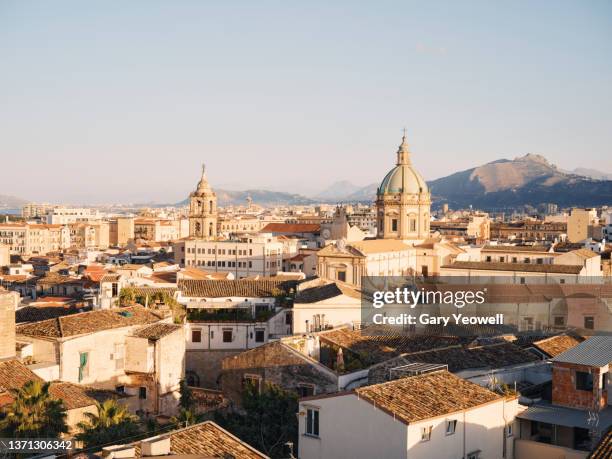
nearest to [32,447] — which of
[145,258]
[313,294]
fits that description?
[313,294]

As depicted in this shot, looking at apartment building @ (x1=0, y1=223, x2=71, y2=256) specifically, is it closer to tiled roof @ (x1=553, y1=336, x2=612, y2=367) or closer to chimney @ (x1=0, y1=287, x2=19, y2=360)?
chimney @ (x1=0, y1=287, x2=19, y2=360)

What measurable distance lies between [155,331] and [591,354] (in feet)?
43.4

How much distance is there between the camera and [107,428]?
55.0 ft

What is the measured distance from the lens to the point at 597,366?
17.5 meters

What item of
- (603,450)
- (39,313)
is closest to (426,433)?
(603,450)

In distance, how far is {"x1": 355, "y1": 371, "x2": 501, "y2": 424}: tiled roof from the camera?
50.6 feet

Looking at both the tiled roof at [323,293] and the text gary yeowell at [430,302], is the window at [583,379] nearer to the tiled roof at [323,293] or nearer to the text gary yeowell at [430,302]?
the text gary yeowell at [430,302]

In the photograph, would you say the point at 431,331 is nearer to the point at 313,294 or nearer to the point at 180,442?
the point at 313,294

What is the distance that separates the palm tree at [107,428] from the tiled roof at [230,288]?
16.9 m

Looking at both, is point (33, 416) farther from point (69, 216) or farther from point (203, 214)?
point (69, 216)

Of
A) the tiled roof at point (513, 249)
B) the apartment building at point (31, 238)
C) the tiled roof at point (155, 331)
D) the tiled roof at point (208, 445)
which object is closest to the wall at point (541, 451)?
the tiled roof at point (208, 445)

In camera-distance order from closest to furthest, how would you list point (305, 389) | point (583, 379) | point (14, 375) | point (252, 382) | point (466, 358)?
point (583, 379) → point (14, 375) → point (466, 358) → point (305, 389) → point (252, 382)

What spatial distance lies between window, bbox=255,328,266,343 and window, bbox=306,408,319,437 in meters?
15.7

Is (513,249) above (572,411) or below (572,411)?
above
